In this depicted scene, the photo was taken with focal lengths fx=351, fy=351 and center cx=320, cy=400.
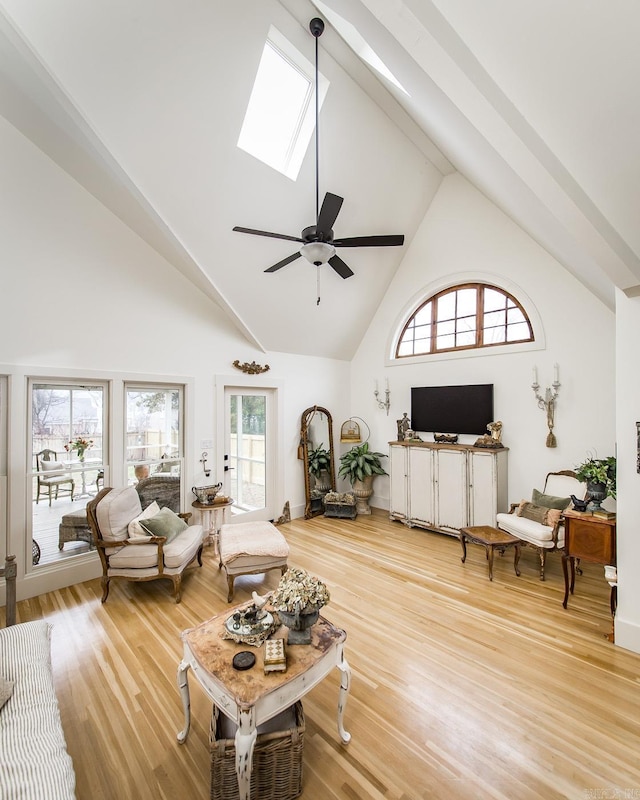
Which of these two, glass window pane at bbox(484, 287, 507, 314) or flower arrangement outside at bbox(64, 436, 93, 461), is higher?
glass window pane at bbox(484, 287, 507, 314)

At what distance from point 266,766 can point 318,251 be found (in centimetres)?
304

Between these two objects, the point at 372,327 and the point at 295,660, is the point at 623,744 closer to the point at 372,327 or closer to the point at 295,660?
the point at 295,660

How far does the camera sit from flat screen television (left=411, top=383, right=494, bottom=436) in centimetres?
466

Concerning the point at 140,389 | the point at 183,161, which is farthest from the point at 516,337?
the point at 140,389

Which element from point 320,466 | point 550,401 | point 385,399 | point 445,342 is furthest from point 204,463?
point 550,401

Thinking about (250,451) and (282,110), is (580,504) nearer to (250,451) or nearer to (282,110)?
(250,451)

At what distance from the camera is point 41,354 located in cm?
326

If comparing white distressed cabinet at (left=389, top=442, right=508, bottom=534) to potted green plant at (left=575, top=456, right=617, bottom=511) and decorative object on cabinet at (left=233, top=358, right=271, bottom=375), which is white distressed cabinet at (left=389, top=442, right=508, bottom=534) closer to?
potted green plant at (left=575, top=456, right=617, bottom=511)

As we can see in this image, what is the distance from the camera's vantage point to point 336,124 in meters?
3.34

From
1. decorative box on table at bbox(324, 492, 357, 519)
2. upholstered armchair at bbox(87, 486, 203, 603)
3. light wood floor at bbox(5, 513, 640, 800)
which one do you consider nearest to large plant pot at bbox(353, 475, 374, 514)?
decorative box on table at bbox(324, 492, 357, 519)

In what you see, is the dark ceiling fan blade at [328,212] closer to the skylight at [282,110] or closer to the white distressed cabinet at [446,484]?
→ the skylight at [282,110]

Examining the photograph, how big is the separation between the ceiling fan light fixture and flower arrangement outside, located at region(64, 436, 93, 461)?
2.90 meters

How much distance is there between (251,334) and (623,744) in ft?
15.3

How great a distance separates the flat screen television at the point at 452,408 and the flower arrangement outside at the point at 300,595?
3.60 metres
